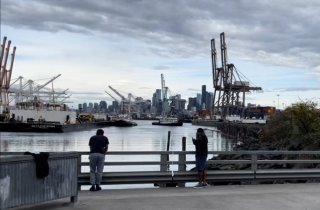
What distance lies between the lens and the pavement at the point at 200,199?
11.4 metres

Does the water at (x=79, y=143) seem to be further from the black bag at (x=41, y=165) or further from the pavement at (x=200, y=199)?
the black bag at (x=41, y=165)

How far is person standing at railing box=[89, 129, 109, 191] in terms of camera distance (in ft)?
44.5

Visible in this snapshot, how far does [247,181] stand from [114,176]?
4.33 meters

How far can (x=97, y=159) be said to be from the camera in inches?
539

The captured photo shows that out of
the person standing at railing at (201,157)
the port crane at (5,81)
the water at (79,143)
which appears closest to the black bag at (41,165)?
the person standing at railing at (201,157)

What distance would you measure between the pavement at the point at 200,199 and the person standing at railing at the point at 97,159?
0.31 m

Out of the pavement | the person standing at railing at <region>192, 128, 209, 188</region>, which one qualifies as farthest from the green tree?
the pavement

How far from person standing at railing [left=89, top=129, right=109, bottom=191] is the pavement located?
12.0 inches

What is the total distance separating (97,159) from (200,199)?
119 inches

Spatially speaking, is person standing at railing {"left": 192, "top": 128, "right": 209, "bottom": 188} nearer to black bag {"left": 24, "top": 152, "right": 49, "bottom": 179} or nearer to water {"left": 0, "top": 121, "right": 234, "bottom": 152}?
black bag {"left": 24, "top": 152, "right": 49, "bottom": 179}

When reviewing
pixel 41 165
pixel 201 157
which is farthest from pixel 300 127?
pixel 41 165

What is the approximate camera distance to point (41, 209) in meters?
10.8

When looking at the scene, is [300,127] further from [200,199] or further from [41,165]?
[41,165]

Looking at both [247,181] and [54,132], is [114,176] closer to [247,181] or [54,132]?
[247,181]
